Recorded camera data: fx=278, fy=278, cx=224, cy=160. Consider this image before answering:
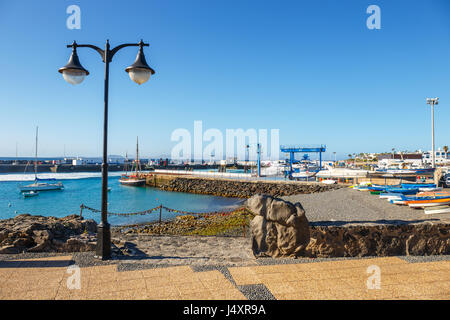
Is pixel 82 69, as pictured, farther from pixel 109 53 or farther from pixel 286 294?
pixel 286 294

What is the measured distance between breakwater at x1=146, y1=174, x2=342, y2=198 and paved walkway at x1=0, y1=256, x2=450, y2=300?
27099 millimetres

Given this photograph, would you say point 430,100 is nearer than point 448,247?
No

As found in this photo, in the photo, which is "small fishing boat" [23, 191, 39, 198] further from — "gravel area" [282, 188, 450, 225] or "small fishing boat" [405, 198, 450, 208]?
"small fishing boat" [405, 198, 450, 208]

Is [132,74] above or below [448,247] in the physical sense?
above

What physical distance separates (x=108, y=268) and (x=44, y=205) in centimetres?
3372

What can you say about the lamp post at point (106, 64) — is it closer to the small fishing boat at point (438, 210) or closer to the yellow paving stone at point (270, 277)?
the yellow paving stone at point (270, 277)

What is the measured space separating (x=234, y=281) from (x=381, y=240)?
381 centimetres

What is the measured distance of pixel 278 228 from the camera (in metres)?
6.46

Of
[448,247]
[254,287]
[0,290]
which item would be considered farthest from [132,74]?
[448,247]

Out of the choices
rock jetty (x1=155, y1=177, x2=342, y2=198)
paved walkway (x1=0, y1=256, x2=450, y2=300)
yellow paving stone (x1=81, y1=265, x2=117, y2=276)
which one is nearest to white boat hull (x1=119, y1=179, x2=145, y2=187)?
rock jetty (x1=155, y1=177, x2=342, y2=198)

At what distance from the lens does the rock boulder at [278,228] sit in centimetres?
634

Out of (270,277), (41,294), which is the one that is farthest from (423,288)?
(41,294)
